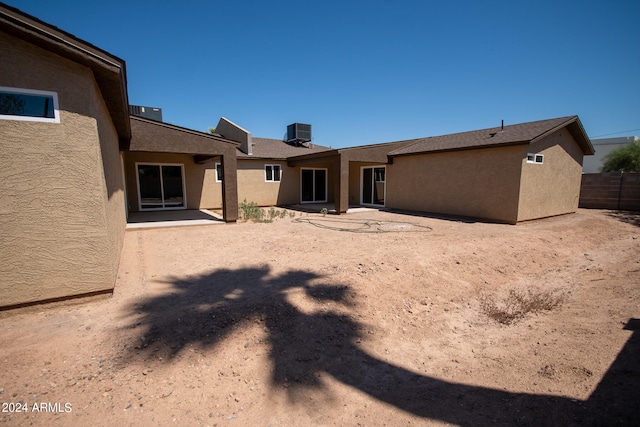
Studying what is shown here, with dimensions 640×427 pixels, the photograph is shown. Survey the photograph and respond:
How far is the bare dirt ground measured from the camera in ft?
9.04

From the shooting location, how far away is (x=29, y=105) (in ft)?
12.7

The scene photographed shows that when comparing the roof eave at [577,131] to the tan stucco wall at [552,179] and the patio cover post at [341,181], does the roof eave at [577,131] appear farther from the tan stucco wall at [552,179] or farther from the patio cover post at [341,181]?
the patio cover post at [341,181]

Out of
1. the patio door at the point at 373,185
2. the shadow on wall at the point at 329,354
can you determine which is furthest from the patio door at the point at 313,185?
the shadow on wall at the point at 329,354

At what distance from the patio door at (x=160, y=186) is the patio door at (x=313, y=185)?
23.4ft

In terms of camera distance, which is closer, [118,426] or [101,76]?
[118,426]

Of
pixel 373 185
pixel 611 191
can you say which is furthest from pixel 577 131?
pixel 373 185

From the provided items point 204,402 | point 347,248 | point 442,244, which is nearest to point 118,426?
point 204,402

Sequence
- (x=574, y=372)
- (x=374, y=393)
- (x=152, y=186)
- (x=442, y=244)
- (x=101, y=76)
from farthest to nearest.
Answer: (x=152, y=186) → (x=442, y=244) → (x=101, y=76) → (x=574, y=372) → (x=374, y=393)

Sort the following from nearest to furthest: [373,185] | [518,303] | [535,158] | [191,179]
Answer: [518,303]
[535,158]
[191,179]
[373,185]

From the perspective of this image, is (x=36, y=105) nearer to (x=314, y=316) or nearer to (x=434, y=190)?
(x=314, y=316)

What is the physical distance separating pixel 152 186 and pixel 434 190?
13757 mm

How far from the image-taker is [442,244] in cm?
812

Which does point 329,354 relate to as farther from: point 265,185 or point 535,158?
point 265,185

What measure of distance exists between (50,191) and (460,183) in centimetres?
1362
